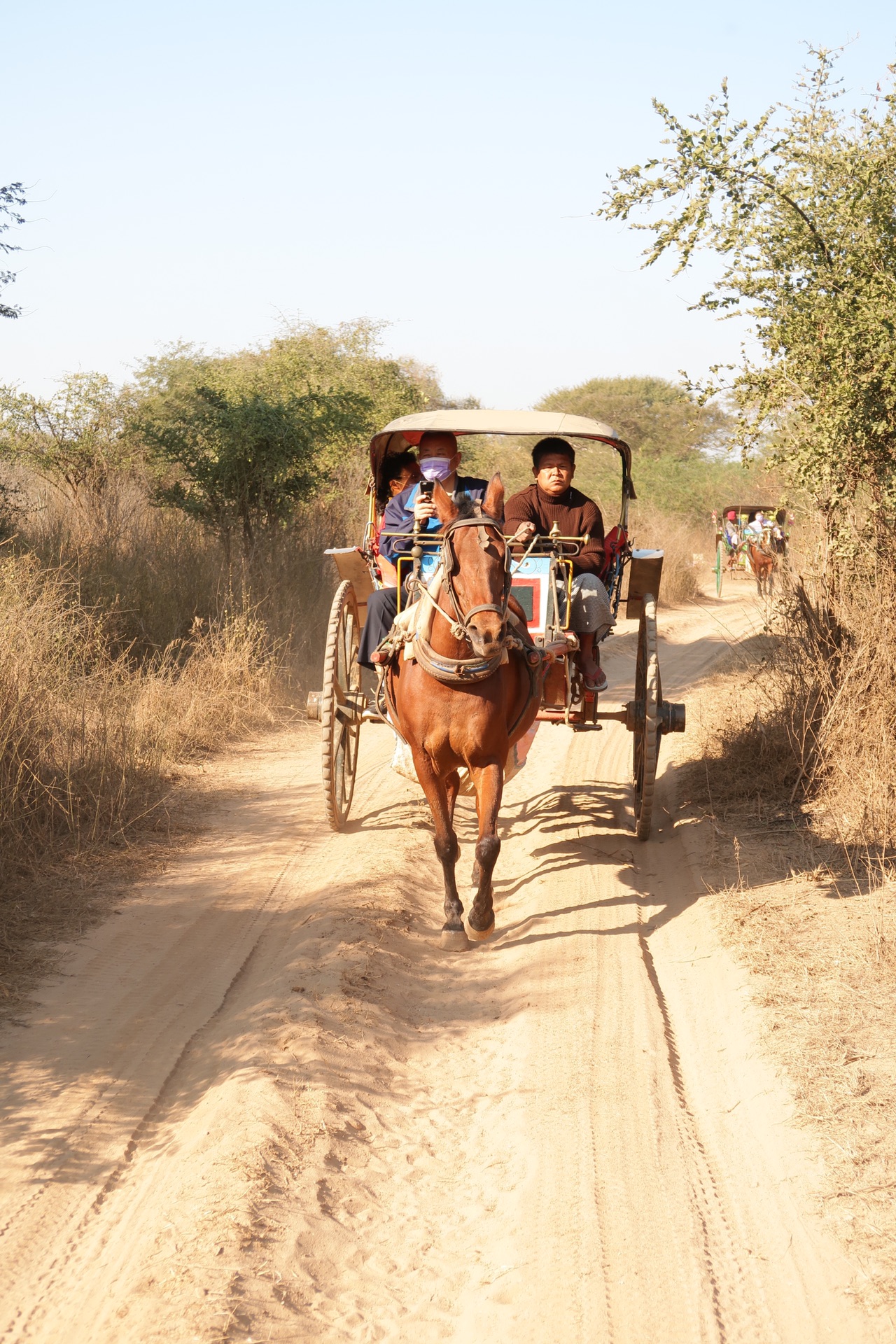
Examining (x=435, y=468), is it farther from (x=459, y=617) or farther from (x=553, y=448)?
(x=459, y=617)

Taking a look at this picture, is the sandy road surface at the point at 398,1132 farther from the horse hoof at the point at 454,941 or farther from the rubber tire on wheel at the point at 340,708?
the rubber tire on wheel at the point at 340,708

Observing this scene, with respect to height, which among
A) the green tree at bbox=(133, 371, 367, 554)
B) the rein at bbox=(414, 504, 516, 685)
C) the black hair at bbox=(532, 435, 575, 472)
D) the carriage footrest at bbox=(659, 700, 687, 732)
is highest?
the green tree at bbox=(133, 371, 367, 554)

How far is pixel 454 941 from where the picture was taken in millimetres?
5621

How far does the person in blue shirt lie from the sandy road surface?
58.3 inches

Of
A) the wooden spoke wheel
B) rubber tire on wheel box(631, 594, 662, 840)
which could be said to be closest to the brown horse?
rubber tire on wheel box(631, 594, 662, 840)

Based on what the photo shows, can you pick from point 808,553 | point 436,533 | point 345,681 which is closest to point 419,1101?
point 436,533

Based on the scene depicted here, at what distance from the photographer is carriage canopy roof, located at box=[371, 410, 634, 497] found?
23.2 feet

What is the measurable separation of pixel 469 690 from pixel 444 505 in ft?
2.92

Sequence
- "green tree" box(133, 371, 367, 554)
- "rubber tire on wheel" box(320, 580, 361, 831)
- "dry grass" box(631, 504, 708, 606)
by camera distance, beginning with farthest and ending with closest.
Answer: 1. "dry grass" box(631, 504, 708, 606)
2. "green tree" box(133, 371, 367, 554)
3. "rubber tire on wheel" box(320, 580, 361, 831)

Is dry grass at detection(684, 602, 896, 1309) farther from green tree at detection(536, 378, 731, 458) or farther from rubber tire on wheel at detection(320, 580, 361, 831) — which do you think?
green tree at detection(536, 378, 731, 458)

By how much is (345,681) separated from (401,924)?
251 cm

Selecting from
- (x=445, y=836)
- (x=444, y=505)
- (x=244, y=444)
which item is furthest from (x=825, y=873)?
(x=244, y=444)

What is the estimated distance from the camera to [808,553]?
825cm

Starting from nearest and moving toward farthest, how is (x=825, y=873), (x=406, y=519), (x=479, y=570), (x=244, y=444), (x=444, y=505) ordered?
(x=479, y=570) < (x=444, y=505) < (x=825, y=873) < (x=406, y=519) < (x=244, y=444)
